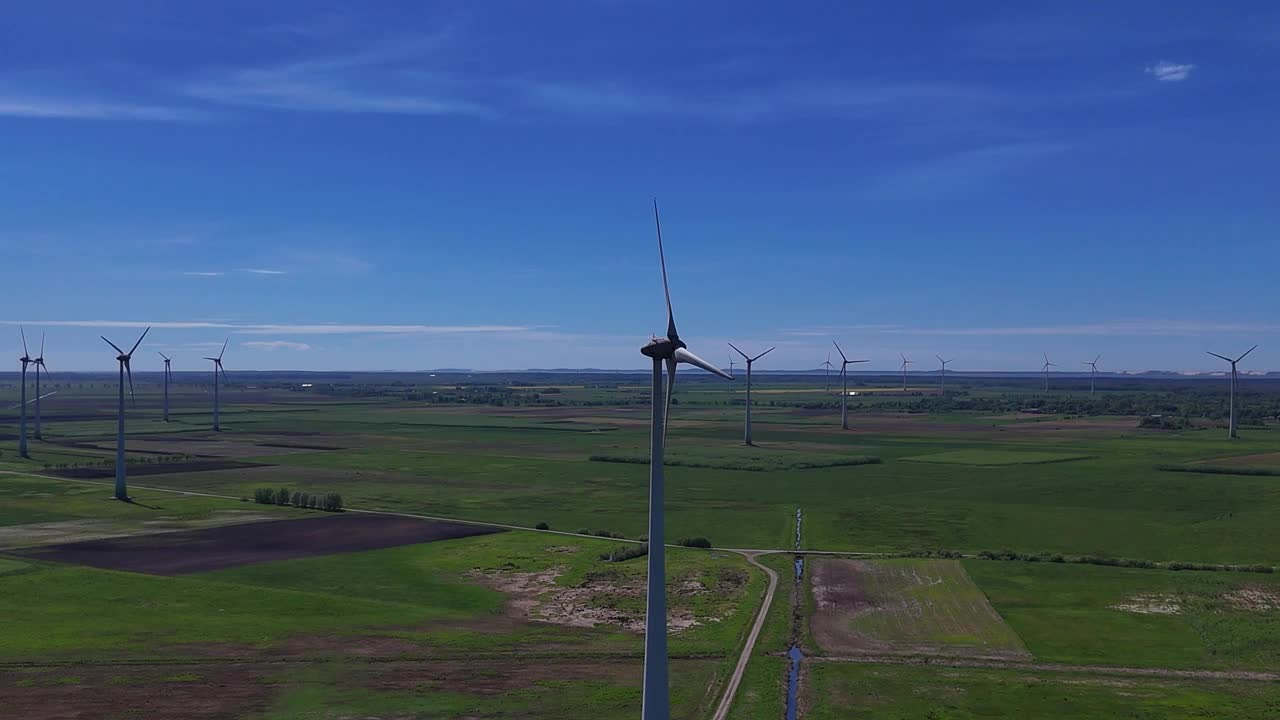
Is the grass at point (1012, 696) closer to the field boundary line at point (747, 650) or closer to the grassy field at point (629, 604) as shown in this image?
the grassy field at point (629, 604)

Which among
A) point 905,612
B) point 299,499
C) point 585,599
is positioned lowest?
point 585,599

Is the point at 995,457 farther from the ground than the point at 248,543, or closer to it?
farther from the ground

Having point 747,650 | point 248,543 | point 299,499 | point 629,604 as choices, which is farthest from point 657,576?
point 299,499

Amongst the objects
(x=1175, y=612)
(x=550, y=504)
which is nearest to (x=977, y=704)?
(x=1175, y=612)

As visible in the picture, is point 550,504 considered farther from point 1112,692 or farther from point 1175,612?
point 1112,692

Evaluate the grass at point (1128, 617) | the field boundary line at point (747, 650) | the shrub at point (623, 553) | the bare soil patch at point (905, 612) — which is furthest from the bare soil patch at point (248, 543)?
the grass at point (1128, 617)

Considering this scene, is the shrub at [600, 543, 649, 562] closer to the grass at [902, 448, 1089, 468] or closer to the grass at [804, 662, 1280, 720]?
the grass at [804, 662, 1280, 720]

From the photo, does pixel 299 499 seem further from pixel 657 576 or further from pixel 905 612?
pixel 657 576
